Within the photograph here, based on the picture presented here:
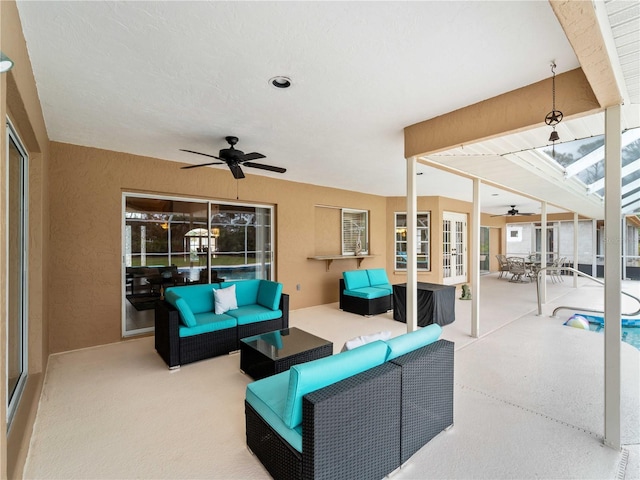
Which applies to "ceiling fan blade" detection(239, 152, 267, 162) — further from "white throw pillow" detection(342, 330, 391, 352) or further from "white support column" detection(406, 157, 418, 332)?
"white throw pillow" detection(342, 330, 391, 352)

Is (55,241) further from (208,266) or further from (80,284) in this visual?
(208,266)

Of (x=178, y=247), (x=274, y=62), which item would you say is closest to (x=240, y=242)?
(x=178, y=247)

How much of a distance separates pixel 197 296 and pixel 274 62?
318 cm

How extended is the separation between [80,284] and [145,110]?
2624 mm

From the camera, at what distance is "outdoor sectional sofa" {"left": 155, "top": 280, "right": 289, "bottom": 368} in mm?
3422

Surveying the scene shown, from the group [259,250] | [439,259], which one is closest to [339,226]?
[259,250]

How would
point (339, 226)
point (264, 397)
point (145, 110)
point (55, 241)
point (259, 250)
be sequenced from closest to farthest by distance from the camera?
point (264, 397) < point (145, 110) < point (55, 241) < point (259, 250) < point (339, 226)

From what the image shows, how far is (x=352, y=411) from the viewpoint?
1.61m

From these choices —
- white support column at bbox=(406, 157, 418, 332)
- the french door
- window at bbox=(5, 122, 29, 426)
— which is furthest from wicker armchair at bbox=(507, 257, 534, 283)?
window at bbox=(5, 122, 29, 426)

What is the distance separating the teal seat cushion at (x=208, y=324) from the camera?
11.3 ft

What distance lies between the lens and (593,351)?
3857 millimetres

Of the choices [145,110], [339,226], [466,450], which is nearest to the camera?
[466,450]

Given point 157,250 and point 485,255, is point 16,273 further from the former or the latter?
point 485,255

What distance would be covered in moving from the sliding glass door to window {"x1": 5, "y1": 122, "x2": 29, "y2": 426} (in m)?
1.53
